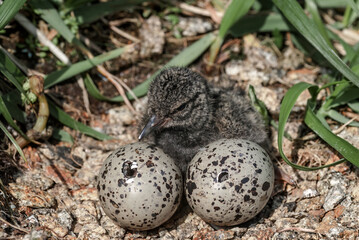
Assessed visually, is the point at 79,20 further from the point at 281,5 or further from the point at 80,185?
the point at 281,5

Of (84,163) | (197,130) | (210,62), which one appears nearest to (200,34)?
(210,62)

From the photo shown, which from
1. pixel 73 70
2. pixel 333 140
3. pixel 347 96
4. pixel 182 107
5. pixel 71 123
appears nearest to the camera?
pixel 333 140

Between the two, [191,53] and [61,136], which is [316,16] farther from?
[61,136]

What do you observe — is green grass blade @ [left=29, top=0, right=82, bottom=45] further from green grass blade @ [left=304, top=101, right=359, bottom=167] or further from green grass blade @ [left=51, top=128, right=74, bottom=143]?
green grass blade @ [left=304, top=101, right=359, bottom=167]

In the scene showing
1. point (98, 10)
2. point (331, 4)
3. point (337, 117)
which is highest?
point (98, 10)

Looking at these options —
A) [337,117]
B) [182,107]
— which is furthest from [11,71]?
[337,117]

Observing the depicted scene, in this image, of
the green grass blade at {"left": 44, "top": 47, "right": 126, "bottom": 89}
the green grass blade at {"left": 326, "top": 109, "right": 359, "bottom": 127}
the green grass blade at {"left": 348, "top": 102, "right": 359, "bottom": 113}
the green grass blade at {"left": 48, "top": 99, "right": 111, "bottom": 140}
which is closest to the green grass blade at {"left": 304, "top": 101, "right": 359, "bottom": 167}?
the green grass blade at {"left": 326, "top": 109, "right": 359, "bottom": 127}
